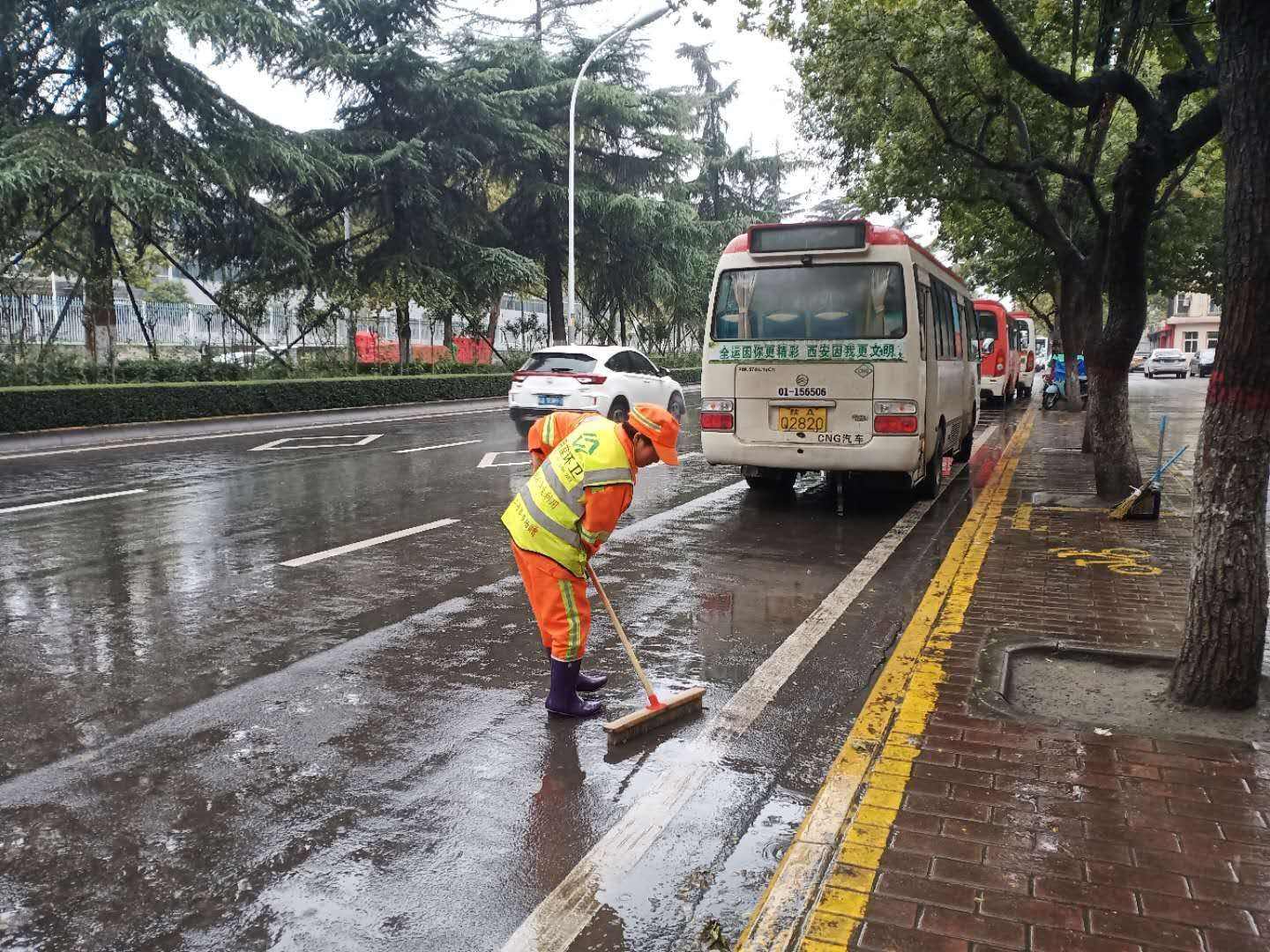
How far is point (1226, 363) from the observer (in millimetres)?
4258

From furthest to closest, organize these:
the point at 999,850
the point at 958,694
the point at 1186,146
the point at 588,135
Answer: the point at 588,135, the point at 1186,146, the point at 958,694, the point at 999,850

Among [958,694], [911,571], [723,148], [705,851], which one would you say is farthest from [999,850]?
[723,148]

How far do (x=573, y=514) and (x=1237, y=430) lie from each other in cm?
283

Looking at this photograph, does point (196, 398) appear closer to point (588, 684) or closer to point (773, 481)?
point (773, 481)

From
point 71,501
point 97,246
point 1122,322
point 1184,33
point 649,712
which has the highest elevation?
point 97,246

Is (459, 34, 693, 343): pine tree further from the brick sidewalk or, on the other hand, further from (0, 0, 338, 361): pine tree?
the brick sidewalk

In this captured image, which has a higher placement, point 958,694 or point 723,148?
point 723,148

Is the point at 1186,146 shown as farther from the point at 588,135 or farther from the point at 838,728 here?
the point at 588,135

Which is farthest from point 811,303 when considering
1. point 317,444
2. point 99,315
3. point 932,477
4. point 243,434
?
point 99,315

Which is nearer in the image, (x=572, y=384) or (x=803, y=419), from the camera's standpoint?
(x=803, y=419)

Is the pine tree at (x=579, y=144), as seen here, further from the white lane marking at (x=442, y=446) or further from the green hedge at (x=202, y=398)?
the white lane marking at (x=442, y=446)

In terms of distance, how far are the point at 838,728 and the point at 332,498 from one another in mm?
7184

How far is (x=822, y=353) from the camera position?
923cm

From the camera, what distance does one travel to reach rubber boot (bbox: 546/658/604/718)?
14.3ft
